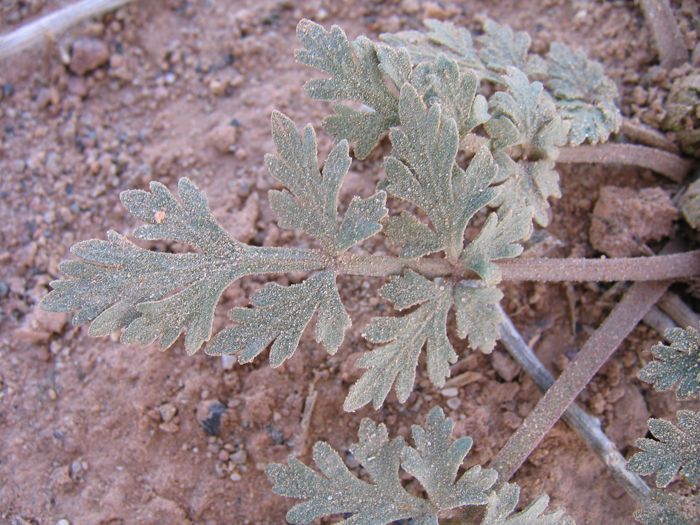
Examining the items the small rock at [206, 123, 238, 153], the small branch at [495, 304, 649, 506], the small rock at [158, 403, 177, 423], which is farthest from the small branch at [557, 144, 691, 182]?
the small rock at [158, 403, 177, 423]

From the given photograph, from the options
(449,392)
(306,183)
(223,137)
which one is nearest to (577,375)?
(449,392)

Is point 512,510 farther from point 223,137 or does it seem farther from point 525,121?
point 223,137

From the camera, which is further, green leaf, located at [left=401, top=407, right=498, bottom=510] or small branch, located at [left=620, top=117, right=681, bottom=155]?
small branch, located at [left=620, top=117, right=681, bottom=155]

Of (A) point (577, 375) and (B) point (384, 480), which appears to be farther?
(A) point (577, 375)

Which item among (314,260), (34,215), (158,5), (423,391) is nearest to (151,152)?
(34,215)

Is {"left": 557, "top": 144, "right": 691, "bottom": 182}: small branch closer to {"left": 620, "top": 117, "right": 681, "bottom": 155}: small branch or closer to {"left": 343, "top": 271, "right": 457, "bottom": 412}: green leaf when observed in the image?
{"left": 620, "top": 117, "right": 681, "bottom": 155}: small branch

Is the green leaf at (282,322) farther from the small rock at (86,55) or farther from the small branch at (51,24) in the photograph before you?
the small branch at (51,24)

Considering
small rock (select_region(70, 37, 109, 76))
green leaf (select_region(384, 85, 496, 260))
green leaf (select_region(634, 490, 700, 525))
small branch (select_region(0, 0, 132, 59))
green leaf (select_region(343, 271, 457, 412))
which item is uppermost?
small branch (select_region(0, 0, 132, 59))
